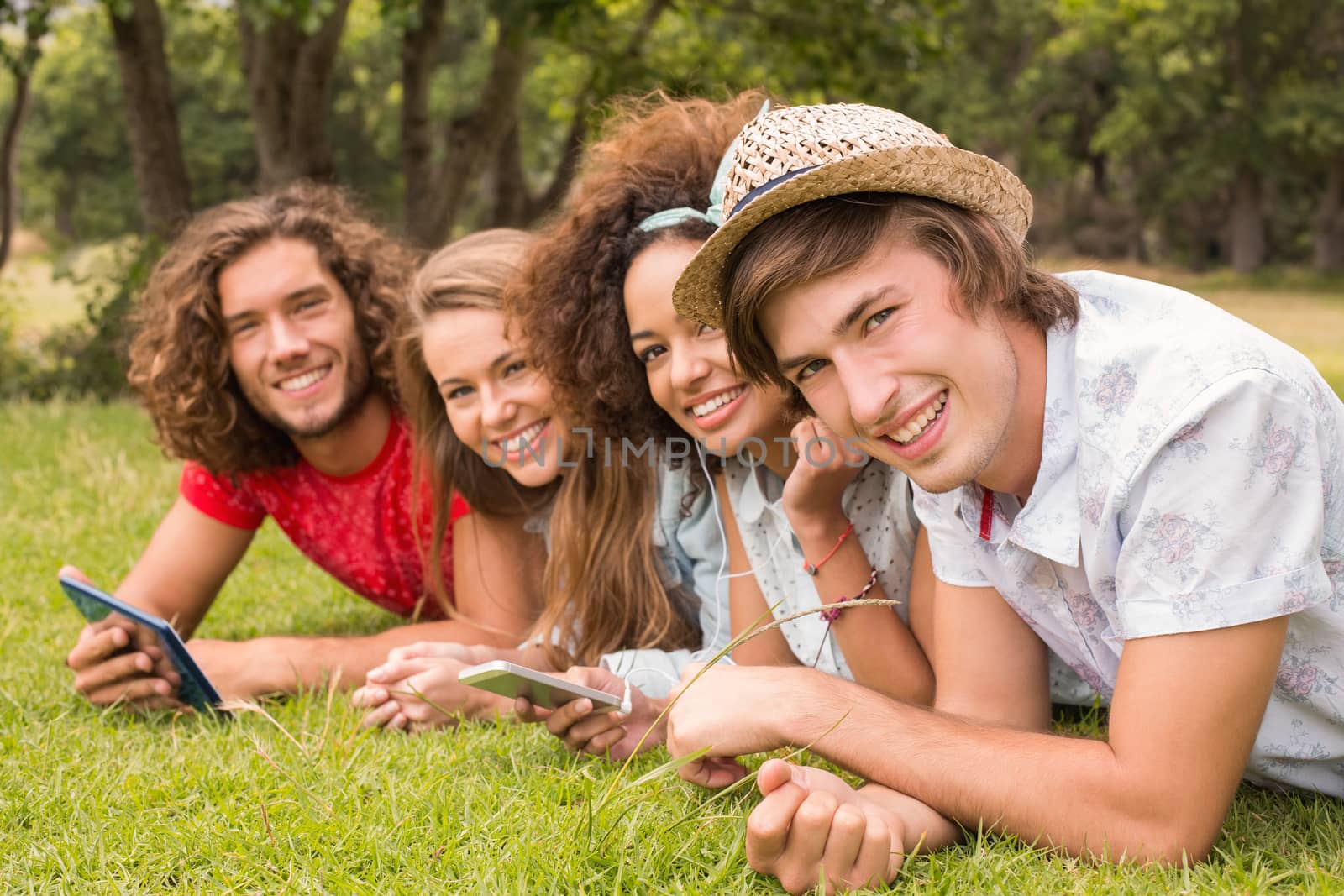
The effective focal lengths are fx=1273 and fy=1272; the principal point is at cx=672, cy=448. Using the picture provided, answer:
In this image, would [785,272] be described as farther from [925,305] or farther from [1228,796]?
[1228,796]

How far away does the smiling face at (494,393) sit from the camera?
3.92 metres

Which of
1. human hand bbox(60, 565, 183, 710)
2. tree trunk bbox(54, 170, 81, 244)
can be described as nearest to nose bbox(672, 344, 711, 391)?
human hand bbox(60, 565, 183, 710)

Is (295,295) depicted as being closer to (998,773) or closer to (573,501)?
(573,501)

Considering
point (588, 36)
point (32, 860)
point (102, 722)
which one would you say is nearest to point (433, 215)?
point (588, 36)

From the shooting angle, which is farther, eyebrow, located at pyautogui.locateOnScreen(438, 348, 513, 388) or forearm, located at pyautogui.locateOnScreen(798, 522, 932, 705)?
eyebrow, located at pyautogui.locateOnScreen(438, 348, 513, 388)

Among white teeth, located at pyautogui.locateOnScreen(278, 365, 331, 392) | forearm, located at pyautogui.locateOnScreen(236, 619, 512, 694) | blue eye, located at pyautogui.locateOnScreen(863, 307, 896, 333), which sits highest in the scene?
blue eye, located at pyautogui.locateOnScreen(863, 307, 896, 333)

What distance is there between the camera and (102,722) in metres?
3.58

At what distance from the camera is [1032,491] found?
249 centimetres

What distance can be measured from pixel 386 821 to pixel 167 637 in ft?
3.70

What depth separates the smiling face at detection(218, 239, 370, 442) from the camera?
4363 millimetres

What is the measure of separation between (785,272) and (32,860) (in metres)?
1.94

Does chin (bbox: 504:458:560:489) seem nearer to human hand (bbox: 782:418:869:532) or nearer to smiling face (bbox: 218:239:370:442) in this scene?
smiling face (bbox: 218:239:370:442)

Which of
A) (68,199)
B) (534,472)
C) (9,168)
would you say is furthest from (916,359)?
(68,199)

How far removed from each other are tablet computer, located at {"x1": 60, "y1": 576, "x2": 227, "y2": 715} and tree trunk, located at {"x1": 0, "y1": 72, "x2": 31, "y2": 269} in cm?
1020
